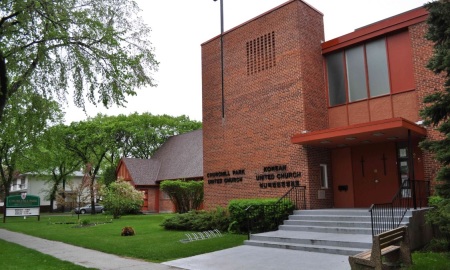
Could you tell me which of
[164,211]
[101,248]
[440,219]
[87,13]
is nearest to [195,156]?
[164,211]

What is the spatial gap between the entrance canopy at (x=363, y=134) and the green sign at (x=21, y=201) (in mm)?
22196

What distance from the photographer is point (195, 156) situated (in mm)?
34750

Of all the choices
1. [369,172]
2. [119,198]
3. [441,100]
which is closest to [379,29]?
[369,172]

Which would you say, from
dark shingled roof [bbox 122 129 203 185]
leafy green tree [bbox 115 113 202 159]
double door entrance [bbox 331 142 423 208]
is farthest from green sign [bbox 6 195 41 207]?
double door entrance [bbox 331 142 423 208]

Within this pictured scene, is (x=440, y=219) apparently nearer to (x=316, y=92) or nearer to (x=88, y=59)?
(x=316, y=92)

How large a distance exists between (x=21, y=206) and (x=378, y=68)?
83.9 feet

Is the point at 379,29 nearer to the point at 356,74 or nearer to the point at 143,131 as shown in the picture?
the point at 356,74

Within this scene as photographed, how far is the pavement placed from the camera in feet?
28.6

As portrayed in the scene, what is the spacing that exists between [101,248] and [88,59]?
235 inches

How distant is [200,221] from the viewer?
51.6 feet

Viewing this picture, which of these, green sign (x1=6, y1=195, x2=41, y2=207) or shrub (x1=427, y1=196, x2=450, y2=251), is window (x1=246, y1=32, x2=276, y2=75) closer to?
shrub (x1=427, y1=196, x2=450, y2=251)

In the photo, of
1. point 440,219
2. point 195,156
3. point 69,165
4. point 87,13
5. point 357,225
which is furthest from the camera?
point 69,165

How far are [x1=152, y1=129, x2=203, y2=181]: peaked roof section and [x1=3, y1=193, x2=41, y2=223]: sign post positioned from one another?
1160cm

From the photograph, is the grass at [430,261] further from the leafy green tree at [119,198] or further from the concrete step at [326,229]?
the leafy green tree at [119,198]
